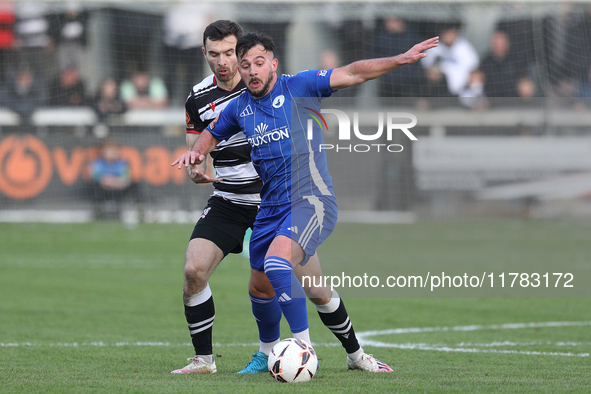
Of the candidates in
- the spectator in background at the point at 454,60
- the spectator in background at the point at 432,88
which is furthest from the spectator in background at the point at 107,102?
the spectator in background at the point at 454,60

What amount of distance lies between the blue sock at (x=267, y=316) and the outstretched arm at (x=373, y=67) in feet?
5.49

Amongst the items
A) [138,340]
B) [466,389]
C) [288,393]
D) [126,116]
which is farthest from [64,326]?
[126,116]

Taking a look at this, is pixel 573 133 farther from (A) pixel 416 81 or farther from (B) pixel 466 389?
(B) pixel 466 389

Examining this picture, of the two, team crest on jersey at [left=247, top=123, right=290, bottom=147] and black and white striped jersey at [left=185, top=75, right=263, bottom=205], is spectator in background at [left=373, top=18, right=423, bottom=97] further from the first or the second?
team crest on jersey at [left=247, top=123, right=290, bottom=147]

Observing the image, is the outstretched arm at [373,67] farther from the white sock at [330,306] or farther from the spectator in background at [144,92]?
the spectator in background at [144,92]

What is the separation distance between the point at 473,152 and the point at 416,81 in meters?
2.18

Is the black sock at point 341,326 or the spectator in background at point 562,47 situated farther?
the spectator in background at point 562,47

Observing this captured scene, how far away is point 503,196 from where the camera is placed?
1823 cm

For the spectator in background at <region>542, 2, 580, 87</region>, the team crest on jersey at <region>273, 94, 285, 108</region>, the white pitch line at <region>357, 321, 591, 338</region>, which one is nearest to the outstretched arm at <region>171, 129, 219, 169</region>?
the team crest on jersey at <region>273, 94, 285, 108</region>

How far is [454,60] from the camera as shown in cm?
1858

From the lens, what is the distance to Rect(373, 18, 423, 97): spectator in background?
1852cm

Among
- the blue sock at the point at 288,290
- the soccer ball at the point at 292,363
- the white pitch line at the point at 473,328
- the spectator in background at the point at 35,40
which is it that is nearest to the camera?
the soccer ball at the point at 292,363

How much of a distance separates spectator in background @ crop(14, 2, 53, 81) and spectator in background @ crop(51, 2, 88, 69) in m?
0.28

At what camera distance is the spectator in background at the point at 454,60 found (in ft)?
60.4
